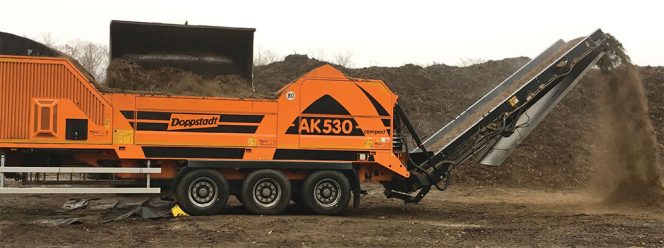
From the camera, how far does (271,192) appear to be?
10.0m

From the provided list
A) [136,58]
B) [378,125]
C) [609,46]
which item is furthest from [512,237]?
[136,58]

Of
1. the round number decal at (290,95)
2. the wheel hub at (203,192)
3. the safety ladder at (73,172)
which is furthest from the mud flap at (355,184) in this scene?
the safety ladder at (73,172)

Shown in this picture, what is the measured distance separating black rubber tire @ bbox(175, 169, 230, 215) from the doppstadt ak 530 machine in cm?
2

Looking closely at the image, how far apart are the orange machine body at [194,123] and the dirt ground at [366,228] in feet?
3.52

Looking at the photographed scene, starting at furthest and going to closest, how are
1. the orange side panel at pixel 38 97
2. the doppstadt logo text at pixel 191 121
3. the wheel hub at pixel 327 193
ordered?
the wheel hub at pixel 327 193 → the doppstadt logo text at pixel 191 121 → the orange side panel at pixel 38 97

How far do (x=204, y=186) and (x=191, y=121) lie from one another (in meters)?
1.11

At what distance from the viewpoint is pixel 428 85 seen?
2362 centimetres

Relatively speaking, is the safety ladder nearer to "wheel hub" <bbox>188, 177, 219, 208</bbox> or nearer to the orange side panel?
the orange side panel

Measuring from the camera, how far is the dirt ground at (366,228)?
7488 mm

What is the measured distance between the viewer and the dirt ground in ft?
24.6

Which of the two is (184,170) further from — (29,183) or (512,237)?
(512,237)

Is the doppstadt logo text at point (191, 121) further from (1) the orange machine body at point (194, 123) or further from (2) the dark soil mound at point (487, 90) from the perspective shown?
(2) the dark soil mound at point (487, 90)

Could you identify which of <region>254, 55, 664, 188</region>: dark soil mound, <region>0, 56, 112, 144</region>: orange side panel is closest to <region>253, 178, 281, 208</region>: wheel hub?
<region>0, 56, 112, 144</region>: orange side panel

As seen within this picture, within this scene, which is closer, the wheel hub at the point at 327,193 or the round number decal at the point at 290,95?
the round number decal at the point at 290,95
